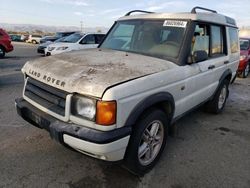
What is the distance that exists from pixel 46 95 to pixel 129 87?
39.8 inches

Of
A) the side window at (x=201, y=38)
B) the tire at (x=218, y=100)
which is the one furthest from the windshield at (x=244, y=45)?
the side window at (x=201, y=38)

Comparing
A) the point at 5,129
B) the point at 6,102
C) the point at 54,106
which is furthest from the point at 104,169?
the point at 6,102

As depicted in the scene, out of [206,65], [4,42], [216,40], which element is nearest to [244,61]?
[216,40]

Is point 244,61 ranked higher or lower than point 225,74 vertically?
lower

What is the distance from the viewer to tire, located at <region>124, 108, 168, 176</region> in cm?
265

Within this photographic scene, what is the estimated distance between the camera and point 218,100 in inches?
200

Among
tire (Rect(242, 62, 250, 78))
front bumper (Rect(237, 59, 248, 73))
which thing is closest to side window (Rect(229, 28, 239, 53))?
front bumper (Rect(237, 59, 248, 73))

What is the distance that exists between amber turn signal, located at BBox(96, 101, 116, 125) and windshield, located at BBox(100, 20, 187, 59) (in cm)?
141

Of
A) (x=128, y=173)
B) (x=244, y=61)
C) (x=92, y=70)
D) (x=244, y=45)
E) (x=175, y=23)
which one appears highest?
(x=175, y=23)

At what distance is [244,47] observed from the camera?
10875mm

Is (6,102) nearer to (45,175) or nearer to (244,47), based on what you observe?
(45,175)

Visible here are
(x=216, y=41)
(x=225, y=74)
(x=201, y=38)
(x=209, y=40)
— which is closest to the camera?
(x=201, y=38)

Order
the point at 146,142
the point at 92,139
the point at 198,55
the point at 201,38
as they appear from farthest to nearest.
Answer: the point at 201,38, the point at 198,55, the point at 146,142, the point at 92,139

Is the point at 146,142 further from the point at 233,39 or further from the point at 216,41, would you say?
the point at 233,39
